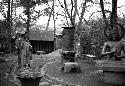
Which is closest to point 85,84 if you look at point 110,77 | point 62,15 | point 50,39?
point 110,77

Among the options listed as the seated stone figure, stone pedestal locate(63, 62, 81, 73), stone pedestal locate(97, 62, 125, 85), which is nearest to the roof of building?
stone pedestal locate(63, 62, 81, 73)

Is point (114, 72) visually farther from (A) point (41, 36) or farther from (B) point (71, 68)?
(A) point (41, 36)

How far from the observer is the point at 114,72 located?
7383mm

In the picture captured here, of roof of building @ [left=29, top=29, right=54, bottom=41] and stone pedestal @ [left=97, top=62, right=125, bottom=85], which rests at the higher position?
roof of building @ [left=29, top=29, right=54, bottom=41]

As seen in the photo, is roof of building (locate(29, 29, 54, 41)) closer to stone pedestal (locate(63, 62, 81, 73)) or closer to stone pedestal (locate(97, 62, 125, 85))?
stone pedestal (locate(63, 62, 81, 73))

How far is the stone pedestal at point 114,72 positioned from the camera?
23.2 feet

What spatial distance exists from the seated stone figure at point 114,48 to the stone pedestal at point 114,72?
1.31 feet

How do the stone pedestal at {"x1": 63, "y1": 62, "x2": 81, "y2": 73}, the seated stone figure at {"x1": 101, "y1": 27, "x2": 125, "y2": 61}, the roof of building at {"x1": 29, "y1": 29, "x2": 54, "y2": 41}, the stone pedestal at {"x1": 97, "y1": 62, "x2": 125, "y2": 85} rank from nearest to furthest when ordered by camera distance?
the stone pedestal at {"x1": 97, "y1": 62, "x2": 125, "y2": 85} < the seated stone figure at {"x1": 101, "y1": 27, "x2": 125, "y2": 61} < the stone pedestal at {"x1": 63, "y1": 62, "x2": 81, "y2": 73} < the roof of building at {"x1": 29, "y1": 29, "x2": 54, "y2": 41}

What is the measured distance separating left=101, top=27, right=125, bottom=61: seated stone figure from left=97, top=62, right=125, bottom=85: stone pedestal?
1.31 ft

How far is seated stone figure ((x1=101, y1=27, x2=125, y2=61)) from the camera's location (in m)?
7.46

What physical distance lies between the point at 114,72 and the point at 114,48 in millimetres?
1005

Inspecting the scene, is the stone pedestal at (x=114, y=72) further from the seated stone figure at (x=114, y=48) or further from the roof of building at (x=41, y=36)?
the roof of building at (x=41, y=36)

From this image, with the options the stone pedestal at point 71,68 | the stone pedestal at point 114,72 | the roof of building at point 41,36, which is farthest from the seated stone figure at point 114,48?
the roof of building at point 41,36

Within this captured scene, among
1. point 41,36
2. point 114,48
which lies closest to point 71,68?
point 114,48
